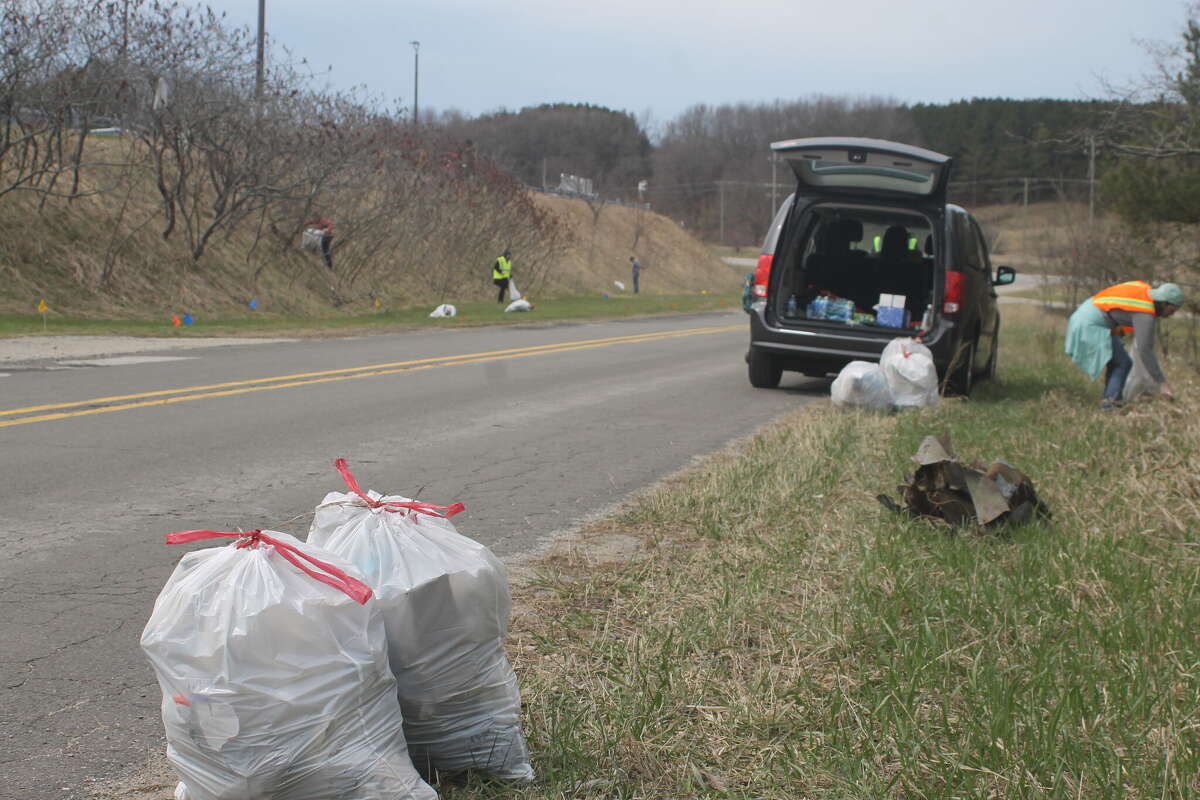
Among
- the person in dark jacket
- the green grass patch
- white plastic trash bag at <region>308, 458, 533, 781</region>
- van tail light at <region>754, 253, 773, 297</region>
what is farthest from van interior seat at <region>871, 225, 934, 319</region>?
the person in dark jacket

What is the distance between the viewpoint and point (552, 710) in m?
3.30

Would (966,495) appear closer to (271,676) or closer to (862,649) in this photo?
(862,649)

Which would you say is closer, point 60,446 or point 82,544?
point 82,544

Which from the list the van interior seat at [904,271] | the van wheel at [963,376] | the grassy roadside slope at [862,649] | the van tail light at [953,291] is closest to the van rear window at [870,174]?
the van tail light at [953,291]

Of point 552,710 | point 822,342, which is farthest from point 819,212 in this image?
point 552,710

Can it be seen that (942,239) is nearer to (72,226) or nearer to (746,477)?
(746,477)

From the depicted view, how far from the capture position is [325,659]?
2484mm

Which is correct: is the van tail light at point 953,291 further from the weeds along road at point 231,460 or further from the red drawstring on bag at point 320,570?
the red drawstring on bag at point 320,570

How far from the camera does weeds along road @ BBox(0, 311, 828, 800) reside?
365cm

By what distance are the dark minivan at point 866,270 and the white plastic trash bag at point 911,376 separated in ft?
1.64

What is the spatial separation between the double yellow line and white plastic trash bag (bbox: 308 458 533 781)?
6611 mm

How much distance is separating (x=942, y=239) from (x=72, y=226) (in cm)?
1731

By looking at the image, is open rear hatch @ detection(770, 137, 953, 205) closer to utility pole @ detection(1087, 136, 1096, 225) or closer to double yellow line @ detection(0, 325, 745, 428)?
double yellow line @ detection(0, 325, 745, 428)

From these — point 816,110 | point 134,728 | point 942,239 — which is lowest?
point 134,728
